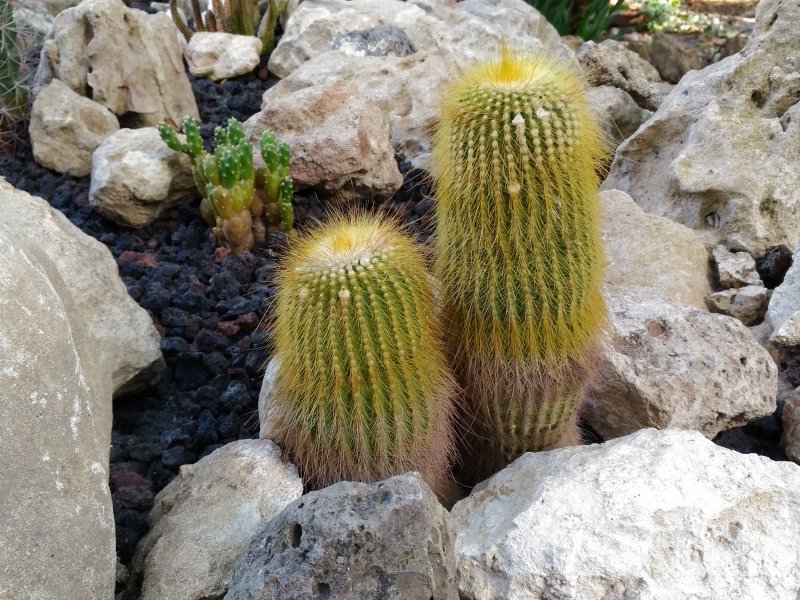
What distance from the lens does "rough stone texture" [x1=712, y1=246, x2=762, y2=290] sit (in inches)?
126

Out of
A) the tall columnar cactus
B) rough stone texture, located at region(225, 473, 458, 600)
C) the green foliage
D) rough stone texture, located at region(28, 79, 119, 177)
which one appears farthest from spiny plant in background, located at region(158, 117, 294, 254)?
the green foliage

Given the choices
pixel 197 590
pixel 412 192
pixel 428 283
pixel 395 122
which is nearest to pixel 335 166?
pixel 412 192

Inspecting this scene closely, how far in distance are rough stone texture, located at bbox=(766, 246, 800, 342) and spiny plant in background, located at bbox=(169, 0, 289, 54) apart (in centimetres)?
399

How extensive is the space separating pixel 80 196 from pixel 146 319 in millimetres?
1461

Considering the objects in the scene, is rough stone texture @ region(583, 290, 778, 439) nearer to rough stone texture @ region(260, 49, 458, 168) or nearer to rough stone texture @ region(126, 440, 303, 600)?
rough stone texture @ region(126, 440, 303, 600)

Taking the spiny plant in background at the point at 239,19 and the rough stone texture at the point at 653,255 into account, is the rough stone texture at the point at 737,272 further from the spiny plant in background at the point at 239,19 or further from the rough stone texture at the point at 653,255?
the spiny plant in background at the point at 239,19

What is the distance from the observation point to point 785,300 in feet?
9.43

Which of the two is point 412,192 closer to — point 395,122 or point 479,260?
point 395,122

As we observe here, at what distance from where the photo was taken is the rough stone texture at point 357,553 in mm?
1499

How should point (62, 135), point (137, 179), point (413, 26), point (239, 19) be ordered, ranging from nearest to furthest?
point (137, 179) < point (62, 135) < point (413, 26) < point (239, 19)

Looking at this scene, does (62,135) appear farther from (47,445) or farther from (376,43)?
(47,445)

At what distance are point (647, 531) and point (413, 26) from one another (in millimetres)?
4430

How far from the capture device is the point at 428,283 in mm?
2111

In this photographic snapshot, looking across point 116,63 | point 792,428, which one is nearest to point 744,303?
point 792,428
